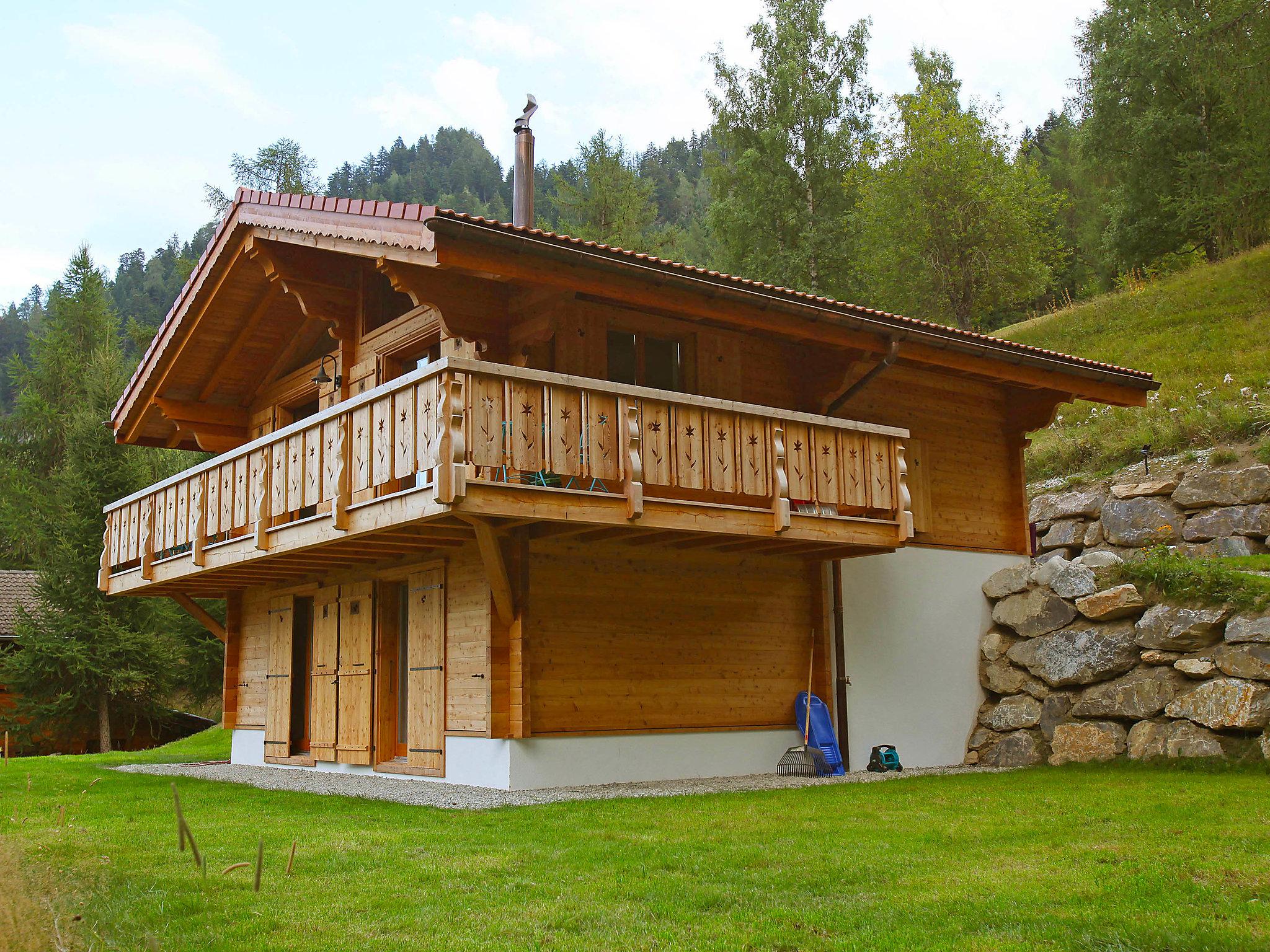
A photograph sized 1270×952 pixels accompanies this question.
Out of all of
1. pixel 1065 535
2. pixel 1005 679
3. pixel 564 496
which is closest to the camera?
pixel 564 496

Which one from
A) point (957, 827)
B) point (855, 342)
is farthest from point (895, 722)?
point (957, 827)

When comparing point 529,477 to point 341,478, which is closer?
point 341,478

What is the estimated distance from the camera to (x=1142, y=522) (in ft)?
66.0

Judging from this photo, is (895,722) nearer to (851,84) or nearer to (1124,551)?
(1124,551)

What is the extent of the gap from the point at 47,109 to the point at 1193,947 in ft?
69.0

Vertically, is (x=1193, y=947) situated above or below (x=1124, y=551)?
below

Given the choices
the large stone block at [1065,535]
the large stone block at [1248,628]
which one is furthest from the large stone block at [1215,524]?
the large stone block at [1248,628]

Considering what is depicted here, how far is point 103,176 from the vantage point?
34625 millimetres

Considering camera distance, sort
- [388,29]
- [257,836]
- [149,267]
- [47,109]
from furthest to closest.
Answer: [149,267]
[388,29]
[47,109]
[257,836]

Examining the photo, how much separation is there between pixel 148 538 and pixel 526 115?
24.8 ft

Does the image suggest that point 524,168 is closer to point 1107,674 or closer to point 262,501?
point 262,501

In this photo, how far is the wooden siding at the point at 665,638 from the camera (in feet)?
39.3

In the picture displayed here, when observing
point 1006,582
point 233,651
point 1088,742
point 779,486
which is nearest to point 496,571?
point 779,486

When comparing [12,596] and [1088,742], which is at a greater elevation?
[12,596]
